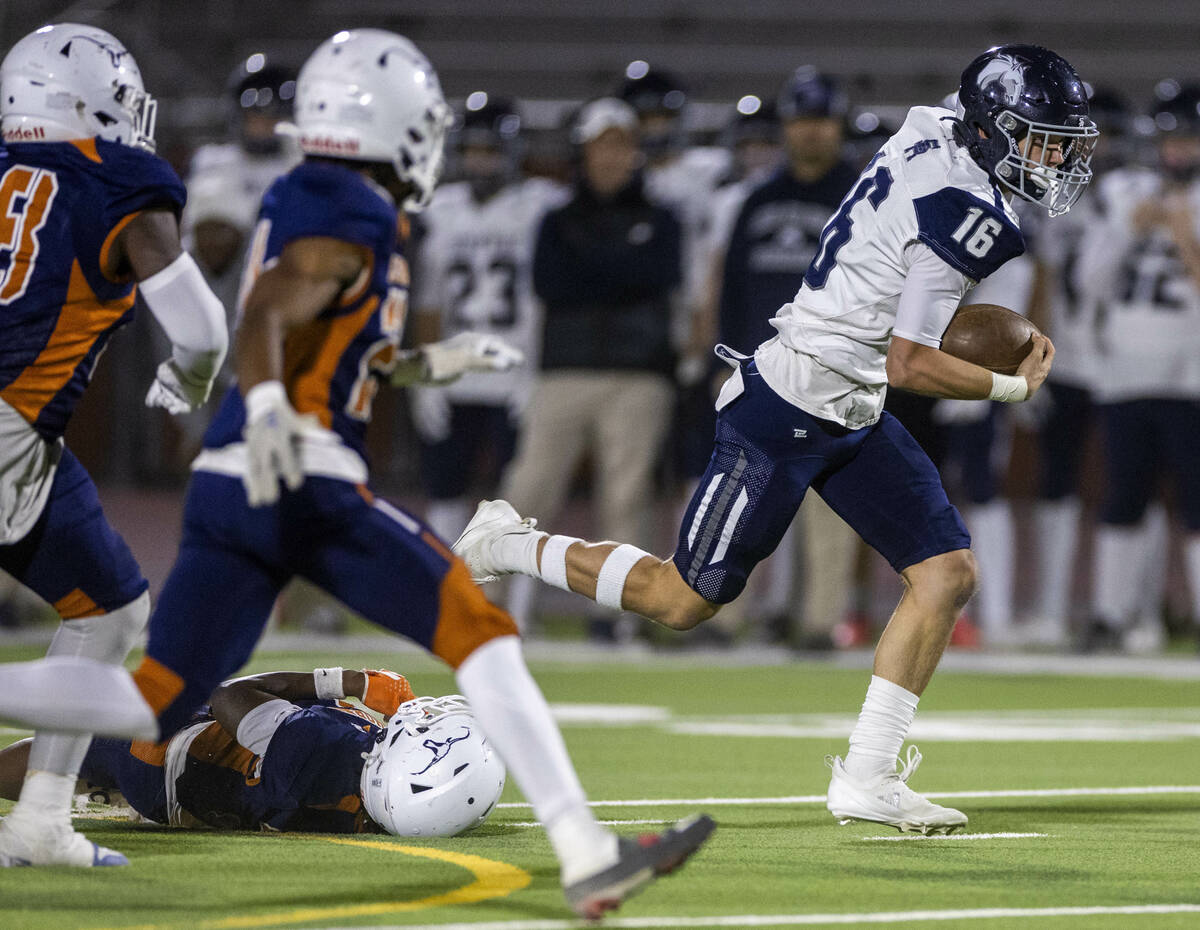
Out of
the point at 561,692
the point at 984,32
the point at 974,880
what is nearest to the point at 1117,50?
the point at 984,32

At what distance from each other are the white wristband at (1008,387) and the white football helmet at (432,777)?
1425 mm

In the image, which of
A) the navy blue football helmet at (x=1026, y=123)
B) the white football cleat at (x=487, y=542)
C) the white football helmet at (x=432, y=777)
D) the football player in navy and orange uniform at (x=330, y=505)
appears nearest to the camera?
the football player in navy and orange uniform at (x=330, y=505)

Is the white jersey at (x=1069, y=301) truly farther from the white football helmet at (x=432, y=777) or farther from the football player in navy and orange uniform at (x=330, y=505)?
the football player in navy and orange uniform at (x=330, y=505)

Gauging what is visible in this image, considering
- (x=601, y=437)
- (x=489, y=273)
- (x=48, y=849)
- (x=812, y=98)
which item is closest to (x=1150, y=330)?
(x=812, y=98)

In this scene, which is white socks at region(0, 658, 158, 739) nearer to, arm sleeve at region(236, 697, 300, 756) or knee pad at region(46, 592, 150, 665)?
knee pad at region(46, 592, 150, 665)

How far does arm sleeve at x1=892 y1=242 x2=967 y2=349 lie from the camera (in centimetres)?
460

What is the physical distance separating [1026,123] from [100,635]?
2.39m

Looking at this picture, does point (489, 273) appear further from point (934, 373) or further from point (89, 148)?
point (89, 148)

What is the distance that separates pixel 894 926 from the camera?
343 cm

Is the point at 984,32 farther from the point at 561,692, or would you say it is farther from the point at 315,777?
the point at 315,777

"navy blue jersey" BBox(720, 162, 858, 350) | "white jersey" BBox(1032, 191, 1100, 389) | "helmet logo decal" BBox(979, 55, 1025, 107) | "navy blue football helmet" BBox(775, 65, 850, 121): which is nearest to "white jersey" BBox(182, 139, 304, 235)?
"navy blue jersey" BBox(720, 162, 858, 350)

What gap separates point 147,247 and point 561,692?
160 inches

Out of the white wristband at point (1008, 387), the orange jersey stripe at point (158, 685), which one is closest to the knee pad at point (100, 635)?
the orange jersey stripe at point (158, 685)

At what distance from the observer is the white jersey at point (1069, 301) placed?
971 cm
